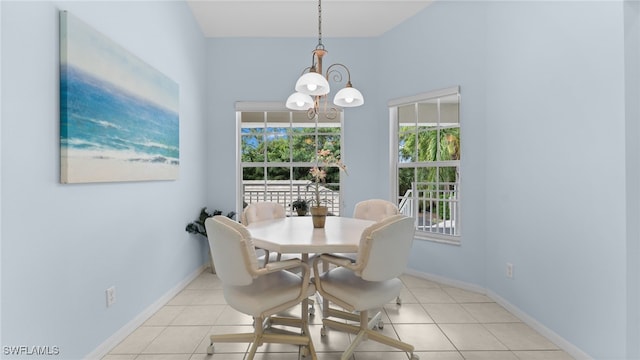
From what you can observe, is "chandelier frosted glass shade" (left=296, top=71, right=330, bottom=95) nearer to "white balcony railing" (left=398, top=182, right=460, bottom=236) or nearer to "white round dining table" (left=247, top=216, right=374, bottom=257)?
"white round dining table" (left=247, top=216, right=374, bottom=257)

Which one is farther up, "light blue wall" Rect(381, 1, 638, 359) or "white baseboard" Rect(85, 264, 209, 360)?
"light blue wall" Rect(381, 1, 638, 359)

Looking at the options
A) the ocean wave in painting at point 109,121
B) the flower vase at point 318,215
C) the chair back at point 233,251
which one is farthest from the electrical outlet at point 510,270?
the ocean wave in painting at point 109,121

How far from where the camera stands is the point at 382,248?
1.81m

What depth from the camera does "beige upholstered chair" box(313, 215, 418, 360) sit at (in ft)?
5.92

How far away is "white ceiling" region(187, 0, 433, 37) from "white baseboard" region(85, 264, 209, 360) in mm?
3002

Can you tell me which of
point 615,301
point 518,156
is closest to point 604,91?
point 518,156

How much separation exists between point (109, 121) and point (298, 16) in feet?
8.20

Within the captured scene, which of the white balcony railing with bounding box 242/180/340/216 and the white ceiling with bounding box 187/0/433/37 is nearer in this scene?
the white ceiling with bounding box 187/0/433/37

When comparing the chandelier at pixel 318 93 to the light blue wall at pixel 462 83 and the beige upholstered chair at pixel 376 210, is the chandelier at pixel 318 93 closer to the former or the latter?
the beige upholstered chair at pixel 376 210

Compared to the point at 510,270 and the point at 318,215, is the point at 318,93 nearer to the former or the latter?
the point at 318,215

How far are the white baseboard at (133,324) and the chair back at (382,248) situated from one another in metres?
1.74

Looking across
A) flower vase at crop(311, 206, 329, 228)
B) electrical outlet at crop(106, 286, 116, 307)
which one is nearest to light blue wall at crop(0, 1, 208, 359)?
electrical outlet at crop(106, 286, 116, 307)

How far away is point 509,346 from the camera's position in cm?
218

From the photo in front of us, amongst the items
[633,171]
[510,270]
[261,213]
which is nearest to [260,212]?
[261,213]
